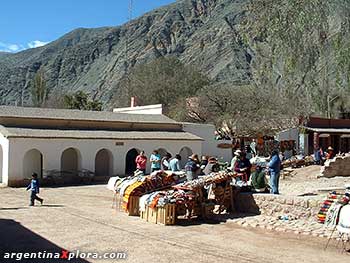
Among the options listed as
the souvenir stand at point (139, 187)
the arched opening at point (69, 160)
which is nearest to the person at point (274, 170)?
the souvenir stand at point (139, 187)

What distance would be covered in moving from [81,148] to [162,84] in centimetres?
3010

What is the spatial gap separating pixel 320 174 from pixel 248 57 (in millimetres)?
65636

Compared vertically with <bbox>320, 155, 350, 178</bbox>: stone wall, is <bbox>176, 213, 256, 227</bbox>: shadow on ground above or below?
below

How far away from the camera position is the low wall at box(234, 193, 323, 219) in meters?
12.6

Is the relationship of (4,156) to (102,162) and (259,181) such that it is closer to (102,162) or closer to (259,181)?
(102,162)

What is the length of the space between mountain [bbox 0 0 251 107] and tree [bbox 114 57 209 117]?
3354cm

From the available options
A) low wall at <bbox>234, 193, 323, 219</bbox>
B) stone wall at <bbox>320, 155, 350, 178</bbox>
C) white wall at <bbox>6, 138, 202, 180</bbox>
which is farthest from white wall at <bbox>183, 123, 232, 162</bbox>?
low wall at <bbox>234, 193, 323, 219</bbox>

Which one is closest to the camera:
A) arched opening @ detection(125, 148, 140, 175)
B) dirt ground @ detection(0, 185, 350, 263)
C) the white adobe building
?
dirt ground @ detection(0, 185, 350, 263)

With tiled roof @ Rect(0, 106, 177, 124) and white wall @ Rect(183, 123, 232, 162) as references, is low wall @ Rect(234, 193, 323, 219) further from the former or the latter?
white wall @ Rect(183, 123, 232, 162)

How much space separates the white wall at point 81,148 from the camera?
22.2 metres

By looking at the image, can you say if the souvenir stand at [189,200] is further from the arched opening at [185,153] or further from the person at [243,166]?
the arched opening at [185,153]

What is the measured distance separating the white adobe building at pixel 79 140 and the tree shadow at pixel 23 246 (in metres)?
11.1

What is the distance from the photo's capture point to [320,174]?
26234 millimetres

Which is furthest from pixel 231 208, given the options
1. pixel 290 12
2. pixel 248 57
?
pixel 248 57
